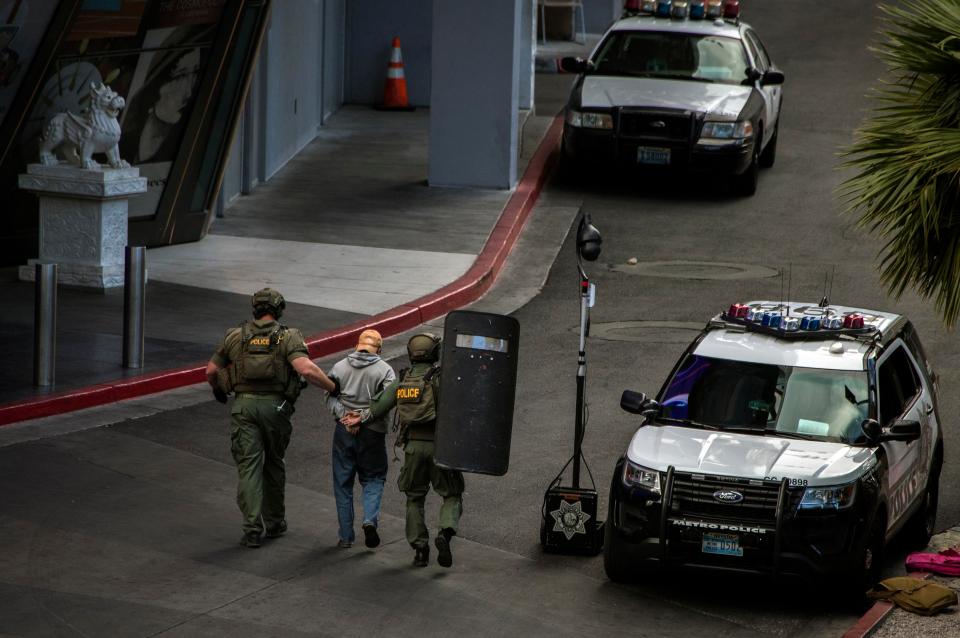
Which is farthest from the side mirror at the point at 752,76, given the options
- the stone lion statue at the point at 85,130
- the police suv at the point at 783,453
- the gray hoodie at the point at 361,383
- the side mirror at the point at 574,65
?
the gray hoodie at the point at 361,383

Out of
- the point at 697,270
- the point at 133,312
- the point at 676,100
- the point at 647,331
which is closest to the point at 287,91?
the point at 676,100

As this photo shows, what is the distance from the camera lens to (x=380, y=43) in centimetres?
2892

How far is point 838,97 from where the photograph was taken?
29.1m

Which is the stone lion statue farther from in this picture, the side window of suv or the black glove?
the side window of suv

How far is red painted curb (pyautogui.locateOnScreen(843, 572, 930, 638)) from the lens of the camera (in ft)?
29.9

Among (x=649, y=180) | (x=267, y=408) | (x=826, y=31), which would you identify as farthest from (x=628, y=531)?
(x=826, y=31)

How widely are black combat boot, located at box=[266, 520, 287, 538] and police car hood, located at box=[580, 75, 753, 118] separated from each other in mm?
12221

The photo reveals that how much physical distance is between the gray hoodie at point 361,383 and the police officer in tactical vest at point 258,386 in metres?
0.09

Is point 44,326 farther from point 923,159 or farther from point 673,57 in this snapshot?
point 673,57

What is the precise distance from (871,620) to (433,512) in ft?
10.9

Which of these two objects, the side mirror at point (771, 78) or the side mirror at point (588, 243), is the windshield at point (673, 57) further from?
the side mirror at point (588, 243)

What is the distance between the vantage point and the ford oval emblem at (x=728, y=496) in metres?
9.59

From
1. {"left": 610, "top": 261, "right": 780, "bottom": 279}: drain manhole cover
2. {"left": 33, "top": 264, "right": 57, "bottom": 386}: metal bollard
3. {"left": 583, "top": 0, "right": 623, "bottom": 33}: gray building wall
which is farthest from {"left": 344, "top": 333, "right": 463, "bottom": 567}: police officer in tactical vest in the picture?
{"left": 583, "top": 0, "right": 623, "bottom": 33}: gray building wall

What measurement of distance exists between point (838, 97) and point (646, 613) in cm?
2086
